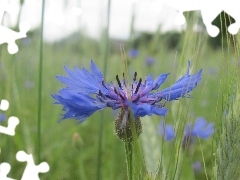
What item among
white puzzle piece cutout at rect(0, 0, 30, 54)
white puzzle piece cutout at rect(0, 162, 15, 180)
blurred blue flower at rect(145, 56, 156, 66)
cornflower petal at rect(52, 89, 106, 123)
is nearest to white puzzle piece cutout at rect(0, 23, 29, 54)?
white puzzle piece cutout at rect(0, 0, 30, 54)

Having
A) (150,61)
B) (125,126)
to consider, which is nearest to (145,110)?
(125,126)

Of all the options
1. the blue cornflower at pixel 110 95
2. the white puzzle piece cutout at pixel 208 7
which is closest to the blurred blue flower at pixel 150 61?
the white puzzle piece cutout at pixel 208 7

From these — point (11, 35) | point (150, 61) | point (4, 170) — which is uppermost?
point (150, 61)

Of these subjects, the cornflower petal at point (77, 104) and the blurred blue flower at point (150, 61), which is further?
the blurred blue flower at point (150, 61)

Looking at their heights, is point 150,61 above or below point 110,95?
above

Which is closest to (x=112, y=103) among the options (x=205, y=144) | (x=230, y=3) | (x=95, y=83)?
(x=95, y=83)

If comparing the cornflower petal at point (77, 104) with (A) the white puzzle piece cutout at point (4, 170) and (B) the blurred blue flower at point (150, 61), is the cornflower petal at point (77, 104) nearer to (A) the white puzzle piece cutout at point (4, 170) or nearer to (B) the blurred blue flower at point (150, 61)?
(A) the white puzzle piece cutout at point (4, 170)

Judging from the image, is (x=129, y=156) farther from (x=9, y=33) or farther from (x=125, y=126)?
(x=9, y=33)

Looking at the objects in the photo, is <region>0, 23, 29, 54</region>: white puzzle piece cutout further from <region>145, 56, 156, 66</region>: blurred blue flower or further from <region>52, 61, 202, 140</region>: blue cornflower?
<region>145, 56, 156, 66</region>: blurred blue flower

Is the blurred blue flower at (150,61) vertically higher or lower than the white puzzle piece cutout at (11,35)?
higher

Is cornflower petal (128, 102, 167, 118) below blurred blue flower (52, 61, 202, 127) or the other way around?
below
